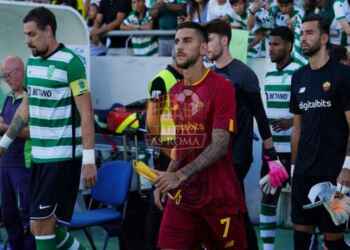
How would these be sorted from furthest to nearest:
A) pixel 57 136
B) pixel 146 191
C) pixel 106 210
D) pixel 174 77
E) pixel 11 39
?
1. pixel 11 39
2. pixel 146 191
3. pixel 106 210
4. pixel 174 77
5. pixel 57 136

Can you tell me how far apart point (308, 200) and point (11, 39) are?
5237mm

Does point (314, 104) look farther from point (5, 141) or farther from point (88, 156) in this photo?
point (5, 141)

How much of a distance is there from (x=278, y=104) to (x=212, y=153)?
9.44 feet

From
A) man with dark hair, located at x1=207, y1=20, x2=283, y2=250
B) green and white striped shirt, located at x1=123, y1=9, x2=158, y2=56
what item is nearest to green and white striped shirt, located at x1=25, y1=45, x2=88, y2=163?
man with dark hair, located at x1=207, y1=20, x2=283, y2=250

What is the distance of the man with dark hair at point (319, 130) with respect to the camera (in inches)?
260

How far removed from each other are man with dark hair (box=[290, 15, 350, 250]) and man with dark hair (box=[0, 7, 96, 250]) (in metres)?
1.57

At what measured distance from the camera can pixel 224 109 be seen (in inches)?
221

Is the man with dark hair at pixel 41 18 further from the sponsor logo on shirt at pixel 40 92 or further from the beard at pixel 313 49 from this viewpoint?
the beard at pixel 313 49

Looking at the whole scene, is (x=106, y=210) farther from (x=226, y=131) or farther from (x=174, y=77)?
(x=226, y=131)

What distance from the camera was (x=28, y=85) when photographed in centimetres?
676

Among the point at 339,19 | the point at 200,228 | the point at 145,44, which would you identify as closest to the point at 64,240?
the point at 200,228

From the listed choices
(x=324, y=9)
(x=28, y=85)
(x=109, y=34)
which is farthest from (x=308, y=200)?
(x=109, y=34)

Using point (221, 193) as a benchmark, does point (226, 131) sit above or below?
A: above

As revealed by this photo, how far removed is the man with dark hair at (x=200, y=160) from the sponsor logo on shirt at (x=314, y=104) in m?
1.12
